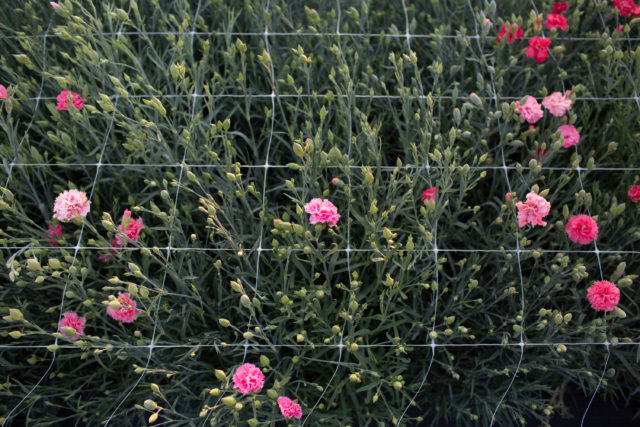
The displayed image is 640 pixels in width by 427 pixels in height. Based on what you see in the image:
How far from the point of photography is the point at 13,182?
74.0 inches

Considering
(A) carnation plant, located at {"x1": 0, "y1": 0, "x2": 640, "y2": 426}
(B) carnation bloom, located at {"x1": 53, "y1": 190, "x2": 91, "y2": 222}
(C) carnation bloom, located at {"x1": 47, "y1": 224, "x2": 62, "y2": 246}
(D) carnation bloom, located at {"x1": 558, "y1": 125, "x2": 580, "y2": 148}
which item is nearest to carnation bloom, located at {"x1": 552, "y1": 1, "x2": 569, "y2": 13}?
(A) carnation plant, located at {"x1": 0, "y1": 0, "x2": 640, "y2": 426}

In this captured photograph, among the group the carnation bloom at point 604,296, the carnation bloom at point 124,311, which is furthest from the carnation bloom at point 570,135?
the carnation bloom at point 124,311

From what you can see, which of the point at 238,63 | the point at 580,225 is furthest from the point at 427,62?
the point at 580,225

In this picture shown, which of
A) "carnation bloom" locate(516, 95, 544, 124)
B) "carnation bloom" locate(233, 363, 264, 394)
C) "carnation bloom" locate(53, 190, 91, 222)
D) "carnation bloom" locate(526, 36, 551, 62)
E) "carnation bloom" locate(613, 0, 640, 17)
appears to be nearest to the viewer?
"carnation bloom" locate(233, 363, 264, 394)

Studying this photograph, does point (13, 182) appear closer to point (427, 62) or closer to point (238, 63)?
point (238, 63)

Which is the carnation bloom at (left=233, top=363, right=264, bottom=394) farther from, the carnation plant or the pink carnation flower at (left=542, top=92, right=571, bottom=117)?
the pink carnation flower at (left=542, top=92, right=571, bottom=117)

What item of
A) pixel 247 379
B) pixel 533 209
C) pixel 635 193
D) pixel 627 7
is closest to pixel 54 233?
pixel 247 379

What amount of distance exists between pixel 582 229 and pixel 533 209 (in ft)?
0.75

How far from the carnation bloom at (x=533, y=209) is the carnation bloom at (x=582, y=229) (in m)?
0.18

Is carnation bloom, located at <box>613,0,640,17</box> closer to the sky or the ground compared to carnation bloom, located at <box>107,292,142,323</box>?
closer to the sky

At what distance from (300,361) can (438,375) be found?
1.67 ft

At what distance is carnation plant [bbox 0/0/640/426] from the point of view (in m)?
1.58

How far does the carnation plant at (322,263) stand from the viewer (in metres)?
1.58

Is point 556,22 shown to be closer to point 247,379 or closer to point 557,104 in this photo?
point 557,104
